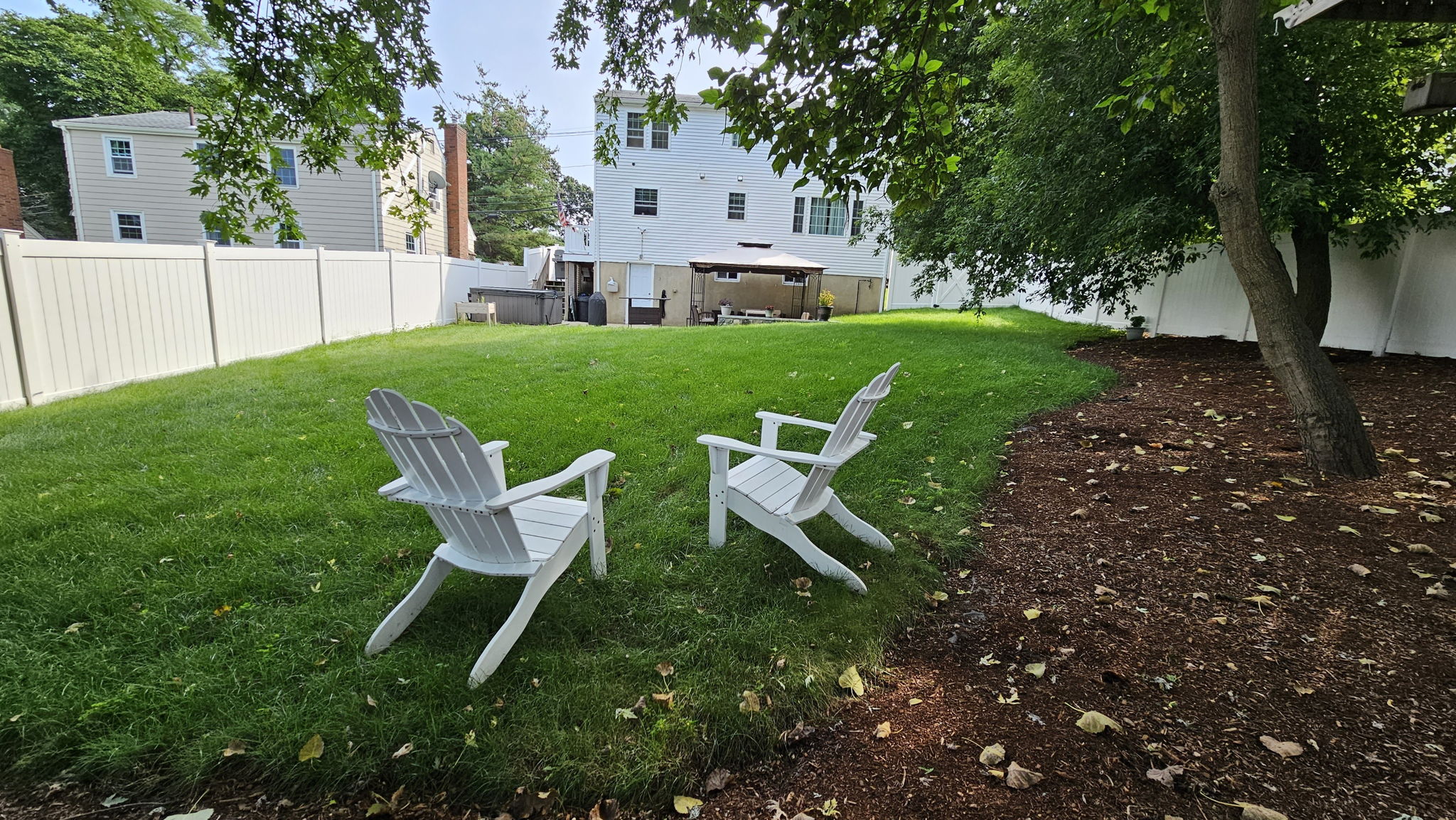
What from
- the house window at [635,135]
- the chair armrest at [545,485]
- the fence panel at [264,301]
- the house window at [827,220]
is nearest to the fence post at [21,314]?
the fence panel at [264,301]

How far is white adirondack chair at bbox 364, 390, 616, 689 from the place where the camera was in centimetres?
215

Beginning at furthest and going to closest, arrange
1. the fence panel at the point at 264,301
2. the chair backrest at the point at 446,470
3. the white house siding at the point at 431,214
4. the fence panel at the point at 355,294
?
the white house siding at the point at 431,214 → the fence panel at the point at 355,294 → the fence panel at the point at 264,301 → the chair backrest at the point at 446,470

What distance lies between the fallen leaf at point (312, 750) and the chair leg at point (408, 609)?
0.43 m

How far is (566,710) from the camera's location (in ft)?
6.93

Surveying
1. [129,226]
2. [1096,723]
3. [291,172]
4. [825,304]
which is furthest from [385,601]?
[129,226]

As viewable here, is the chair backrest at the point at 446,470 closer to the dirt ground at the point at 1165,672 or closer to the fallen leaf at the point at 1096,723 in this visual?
the dirt ground at the point at 1165,672

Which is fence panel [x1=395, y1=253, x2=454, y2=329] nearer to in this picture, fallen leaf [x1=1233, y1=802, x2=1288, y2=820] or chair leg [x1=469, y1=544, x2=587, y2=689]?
chair leg [x1=469, y1=544, x2=587, y2=689]

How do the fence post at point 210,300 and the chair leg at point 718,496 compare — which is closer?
the chair leg at point 718,496

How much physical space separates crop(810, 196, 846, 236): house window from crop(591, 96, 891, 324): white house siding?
0.19 metres

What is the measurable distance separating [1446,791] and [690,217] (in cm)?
1971

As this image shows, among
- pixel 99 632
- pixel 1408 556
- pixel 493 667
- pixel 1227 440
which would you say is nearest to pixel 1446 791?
pixel 1408 556

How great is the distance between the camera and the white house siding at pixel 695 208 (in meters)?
19.3

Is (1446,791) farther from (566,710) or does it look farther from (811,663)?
(566,710)

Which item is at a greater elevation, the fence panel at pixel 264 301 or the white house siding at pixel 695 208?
the white house siding at pixel 695 208
